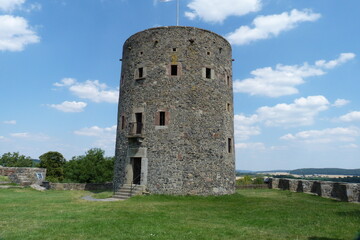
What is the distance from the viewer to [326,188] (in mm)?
18328

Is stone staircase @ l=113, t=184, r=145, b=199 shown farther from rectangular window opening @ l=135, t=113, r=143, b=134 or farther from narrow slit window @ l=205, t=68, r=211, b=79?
narrow slit window @ l=205, t=68, r=211, b=79

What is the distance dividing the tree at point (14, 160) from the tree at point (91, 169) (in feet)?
71.8

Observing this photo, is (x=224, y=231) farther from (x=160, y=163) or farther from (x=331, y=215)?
(x=160, y=163)

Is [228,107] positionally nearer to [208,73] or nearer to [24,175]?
[208,73]

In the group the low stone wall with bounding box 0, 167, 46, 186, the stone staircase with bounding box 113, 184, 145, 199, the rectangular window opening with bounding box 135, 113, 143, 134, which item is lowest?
the stone staircase with bounding box 113, 184, 145, 199

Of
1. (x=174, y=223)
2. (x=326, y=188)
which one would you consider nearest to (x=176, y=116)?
(x=174, y=223)

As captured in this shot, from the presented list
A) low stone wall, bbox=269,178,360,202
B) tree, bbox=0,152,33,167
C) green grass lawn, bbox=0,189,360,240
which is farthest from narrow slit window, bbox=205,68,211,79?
tree, bbox=0,152,33,167

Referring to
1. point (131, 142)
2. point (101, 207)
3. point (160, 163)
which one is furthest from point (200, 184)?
point (101, 207)

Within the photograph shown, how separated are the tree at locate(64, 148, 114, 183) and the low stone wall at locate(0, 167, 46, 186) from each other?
2021 centimetres

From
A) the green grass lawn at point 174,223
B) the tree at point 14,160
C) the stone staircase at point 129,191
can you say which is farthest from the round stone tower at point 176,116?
the tree at point 14,160

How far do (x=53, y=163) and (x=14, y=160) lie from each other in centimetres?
1811

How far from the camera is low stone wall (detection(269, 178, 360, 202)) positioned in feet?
50.6

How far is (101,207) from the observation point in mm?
12812

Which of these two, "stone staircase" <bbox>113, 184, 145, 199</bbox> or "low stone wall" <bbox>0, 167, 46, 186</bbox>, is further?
"low stone wall" <bbox>0, 167, 46, 186</bbox>
